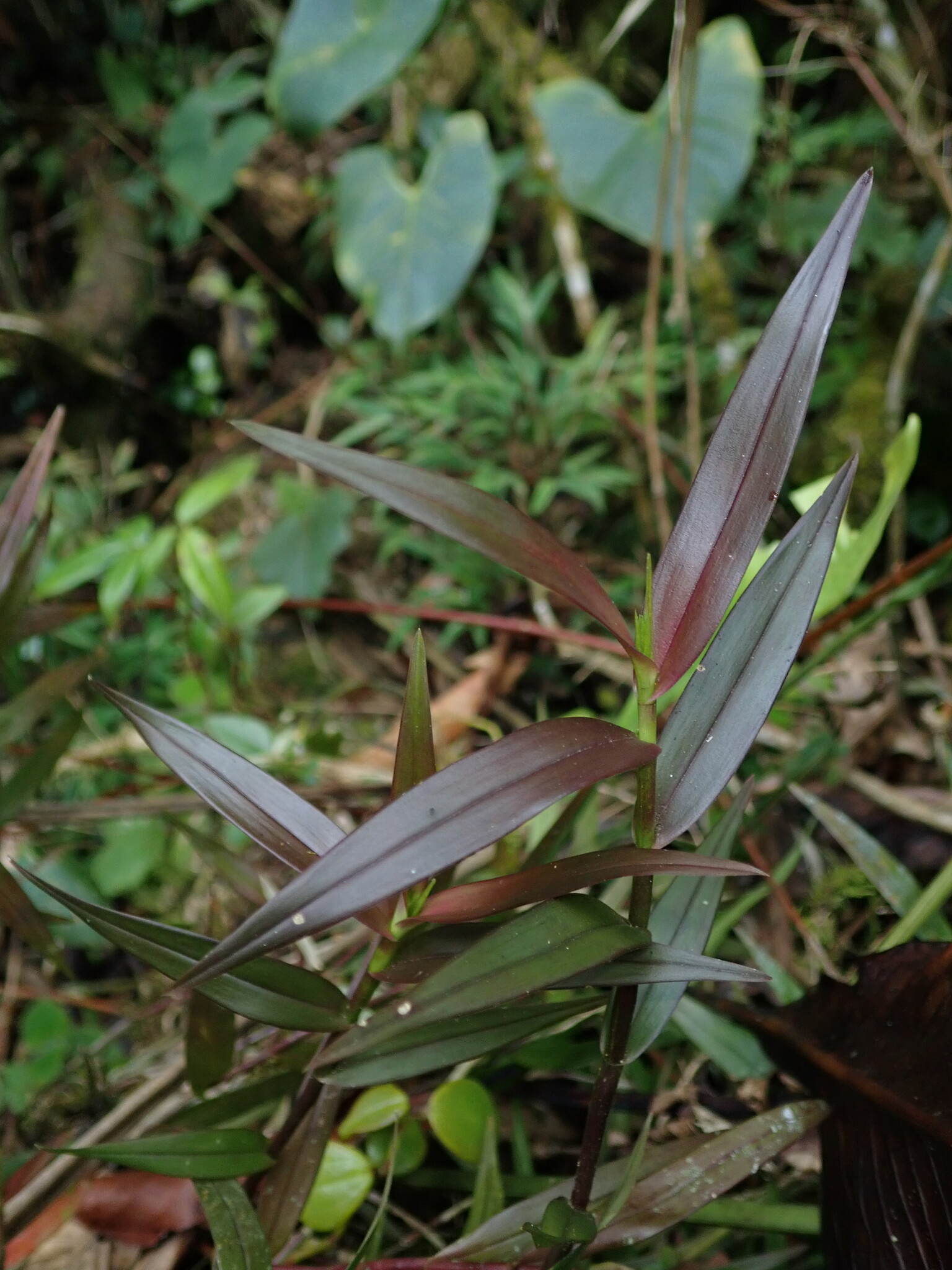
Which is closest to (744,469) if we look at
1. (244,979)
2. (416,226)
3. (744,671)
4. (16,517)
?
(744,671)

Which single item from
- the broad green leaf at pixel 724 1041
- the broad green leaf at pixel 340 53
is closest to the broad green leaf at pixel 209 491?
the broad green leaf at pixel 724 1041

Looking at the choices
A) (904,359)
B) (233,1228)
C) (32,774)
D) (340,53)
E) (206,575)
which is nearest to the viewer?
(233,1228)

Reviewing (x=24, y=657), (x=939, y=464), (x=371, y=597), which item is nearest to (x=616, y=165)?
(x=939, y=464)

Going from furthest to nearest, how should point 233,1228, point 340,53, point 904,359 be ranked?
point 340,53, point 904,359, point 233,1228

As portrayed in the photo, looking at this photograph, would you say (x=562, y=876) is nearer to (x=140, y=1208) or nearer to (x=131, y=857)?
(x=140, y=1208)

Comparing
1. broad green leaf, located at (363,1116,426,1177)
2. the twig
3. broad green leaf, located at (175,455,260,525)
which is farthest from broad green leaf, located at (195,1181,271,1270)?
the twig

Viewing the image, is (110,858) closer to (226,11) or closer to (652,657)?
(652,657)
